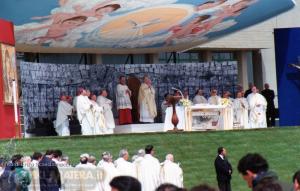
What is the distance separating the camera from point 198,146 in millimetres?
23234

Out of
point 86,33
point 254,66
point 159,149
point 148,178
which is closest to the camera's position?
point 148,178

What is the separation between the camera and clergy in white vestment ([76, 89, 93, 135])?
27.7 m

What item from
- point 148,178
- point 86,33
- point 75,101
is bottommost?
point 148,178

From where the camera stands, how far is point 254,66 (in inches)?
1601

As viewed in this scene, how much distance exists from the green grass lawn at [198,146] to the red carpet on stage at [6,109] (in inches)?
68.2

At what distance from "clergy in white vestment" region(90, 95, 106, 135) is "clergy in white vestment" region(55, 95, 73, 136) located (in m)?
0.82

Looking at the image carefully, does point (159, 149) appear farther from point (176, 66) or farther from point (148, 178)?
point (176, 66)

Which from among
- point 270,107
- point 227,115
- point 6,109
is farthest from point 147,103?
point 6,109

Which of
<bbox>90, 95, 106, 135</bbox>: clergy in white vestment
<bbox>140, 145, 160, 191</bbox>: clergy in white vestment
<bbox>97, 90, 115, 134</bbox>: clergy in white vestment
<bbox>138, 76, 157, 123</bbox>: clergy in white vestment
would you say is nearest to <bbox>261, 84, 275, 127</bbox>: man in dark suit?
<bbox>138, 76, 157, 123</bbox>: clergy in white vestment

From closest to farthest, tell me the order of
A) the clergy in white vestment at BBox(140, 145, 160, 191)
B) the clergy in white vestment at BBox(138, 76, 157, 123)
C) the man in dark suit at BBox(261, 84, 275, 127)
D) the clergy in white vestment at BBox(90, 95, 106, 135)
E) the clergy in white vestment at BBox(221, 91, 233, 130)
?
1. the clergy in white vestment at BBox(140, 145, 160, 191)
2. the clergy in white vestment at BBox(221, 91, 233, 130)
3. the clergy in white vestment at BBox(90, 95, 106, 135)
4. the clergy in white vestment at BBox(138, 76, 157, 123)
5. the man in dark suit at BBox(261, 84, 275, 127)

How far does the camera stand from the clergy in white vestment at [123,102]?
30.7 metres

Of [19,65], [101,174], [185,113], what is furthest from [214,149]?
[19,65]

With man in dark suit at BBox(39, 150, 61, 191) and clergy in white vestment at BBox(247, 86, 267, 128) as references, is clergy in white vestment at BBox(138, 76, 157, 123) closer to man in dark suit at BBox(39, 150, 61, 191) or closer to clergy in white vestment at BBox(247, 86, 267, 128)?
clergy in white vestment at BBox(247, 86, 267, 128)

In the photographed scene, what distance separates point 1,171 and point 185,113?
11325mm
